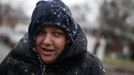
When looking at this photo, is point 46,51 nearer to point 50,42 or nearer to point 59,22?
point 50,42

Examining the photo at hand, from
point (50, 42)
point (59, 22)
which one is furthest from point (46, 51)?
point (59, 22)

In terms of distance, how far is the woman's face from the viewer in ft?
12.5

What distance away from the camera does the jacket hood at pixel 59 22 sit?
3803 millimetres

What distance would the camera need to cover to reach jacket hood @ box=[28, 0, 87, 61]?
3.80m

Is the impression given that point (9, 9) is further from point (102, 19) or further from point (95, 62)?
point (95, 62)

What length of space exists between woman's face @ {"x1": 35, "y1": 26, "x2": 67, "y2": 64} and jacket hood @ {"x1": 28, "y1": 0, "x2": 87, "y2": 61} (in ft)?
0.14

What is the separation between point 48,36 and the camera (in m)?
3.83

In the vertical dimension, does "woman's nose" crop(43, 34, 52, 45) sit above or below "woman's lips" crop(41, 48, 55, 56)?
above

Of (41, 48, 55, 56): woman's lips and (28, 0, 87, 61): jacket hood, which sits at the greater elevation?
(28, 0, 87, 61): jacket hood

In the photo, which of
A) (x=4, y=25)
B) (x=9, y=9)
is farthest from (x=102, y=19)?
(x=4, y=25)

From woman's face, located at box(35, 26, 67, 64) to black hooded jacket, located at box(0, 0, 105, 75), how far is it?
0.04 meters

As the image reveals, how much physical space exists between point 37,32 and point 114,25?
55081 millimetres

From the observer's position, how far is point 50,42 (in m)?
3.82

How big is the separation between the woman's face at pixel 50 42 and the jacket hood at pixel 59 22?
4 centimetres
